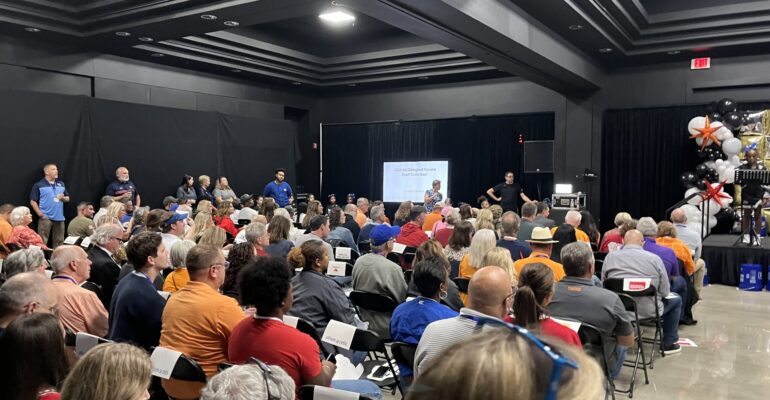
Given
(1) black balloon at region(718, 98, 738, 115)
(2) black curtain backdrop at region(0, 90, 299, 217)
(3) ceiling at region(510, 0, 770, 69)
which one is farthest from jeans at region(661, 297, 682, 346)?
→ (2) black curtain backdrop at region(0, 90, 299, 217)

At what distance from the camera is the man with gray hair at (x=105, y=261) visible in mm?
4324

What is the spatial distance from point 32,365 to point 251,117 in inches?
469

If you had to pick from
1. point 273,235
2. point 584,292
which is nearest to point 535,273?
point 584,292

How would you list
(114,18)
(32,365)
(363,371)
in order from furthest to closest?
(114,18) < (363,371) < (32,365)

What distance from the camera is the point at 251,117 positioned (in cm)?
1340

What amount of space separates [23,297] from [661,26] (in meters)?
10.1

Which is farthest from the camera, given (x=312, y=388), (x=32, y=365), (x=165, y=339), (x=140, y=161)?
(x=140, y=161)

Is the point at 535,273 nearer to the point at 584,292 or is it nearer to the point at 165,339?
the point at 584,292

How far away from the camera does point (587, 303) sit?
3633 millimetres

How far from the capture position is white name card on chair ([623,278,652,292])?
14.9ft

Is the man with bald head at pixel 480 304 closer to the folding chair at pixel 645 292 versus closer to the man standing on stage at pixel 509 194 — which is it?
the folding chair at pixel 645 292

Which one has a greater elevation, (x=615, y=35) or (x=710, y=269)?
(x=615, y=35)

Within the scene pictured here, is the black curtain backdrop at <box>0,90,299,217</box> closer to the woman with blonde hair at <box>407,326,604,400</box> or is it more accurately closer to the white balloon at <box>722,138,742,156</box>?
the white balloon at <box>722,138,742,156</box>

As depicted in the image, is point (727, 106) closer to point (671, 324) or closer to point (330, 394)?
point (671, 324)
